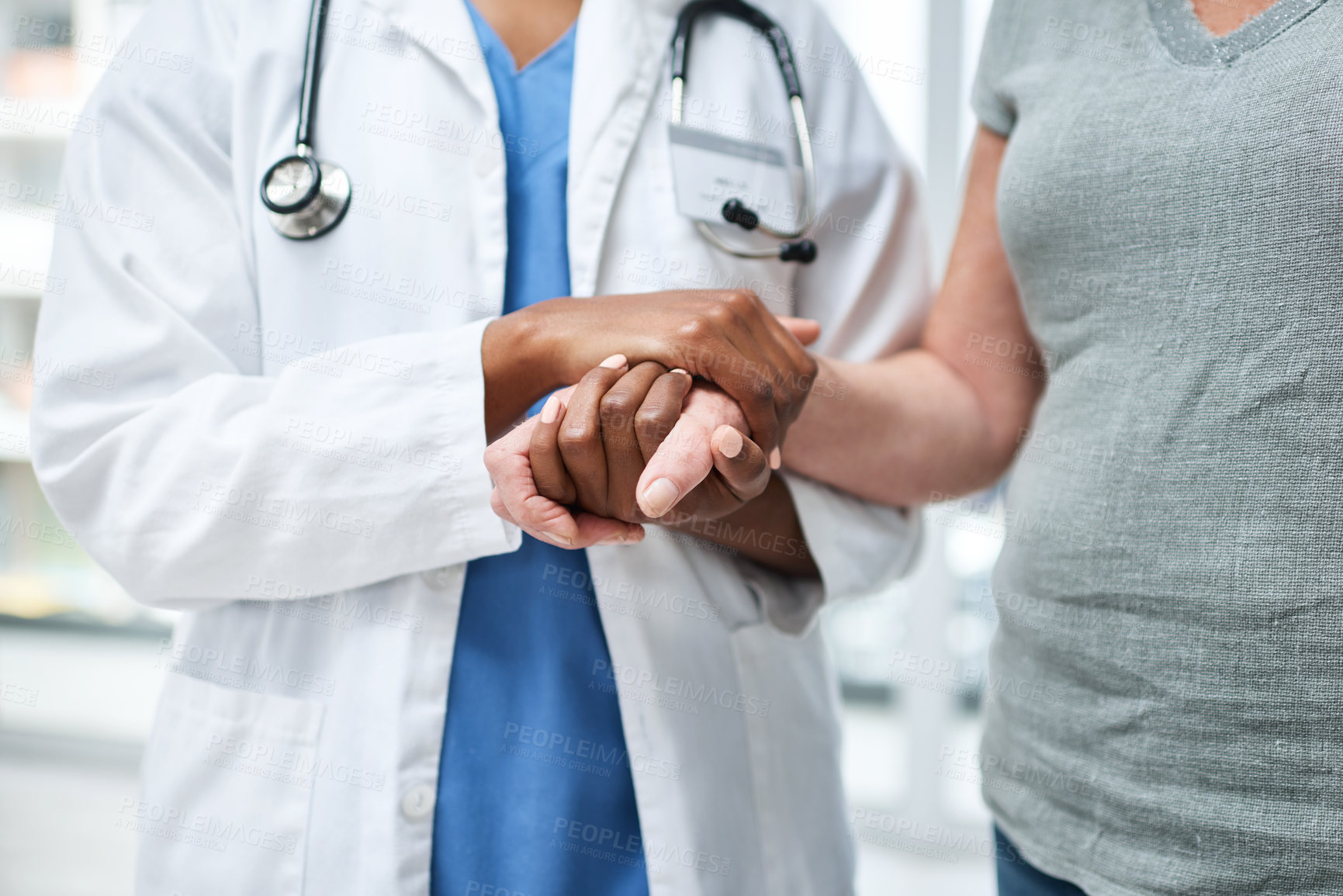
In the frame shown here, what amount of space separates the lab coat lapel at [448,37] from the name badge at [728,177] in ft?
0.56

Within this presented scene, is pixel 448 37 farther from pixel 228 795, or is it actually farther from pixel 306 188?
pixel 228 795

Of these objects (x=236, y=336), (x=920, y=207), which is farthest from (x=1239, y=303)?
(x=236, y=336)

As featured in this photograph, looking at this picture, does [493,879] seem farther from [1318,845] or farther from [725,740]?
[1318,845]

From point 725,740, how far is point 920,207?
60cm

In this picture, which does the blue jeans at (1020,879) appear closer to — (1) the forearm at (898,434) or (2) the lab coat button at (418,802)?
(1) the forearm at (898,434)

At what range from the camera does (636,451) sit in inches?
24.6

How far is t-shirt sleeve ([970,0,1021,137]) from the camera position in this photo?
0.83 metres

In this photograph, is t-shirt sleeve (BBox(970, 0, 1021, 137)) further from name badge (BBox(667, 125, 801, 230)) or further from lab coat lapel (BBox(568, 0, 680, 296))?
lab coat lapel (BBox(568, 0, 680, 296))

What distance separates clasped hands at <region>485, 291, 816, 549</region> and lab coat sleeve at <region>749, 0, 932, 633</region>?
0.21 m

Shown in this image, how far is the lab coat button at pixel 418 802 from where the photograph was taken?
701mm

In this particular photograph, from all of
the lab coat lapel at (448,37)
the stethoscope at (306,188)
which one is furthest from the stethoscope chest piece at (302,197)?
the lab coat lapel at (448,37)

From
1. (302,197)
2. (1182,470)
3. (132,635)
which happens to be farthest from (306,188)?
(132,635)

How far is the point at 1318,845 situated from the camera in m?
0.57

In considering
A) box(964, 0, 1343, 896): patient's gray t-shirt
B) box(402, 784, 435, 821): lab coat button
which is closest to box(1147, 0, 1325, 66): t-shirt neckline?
box(964, 0, 1343, 896): patient's gray t-shirt
